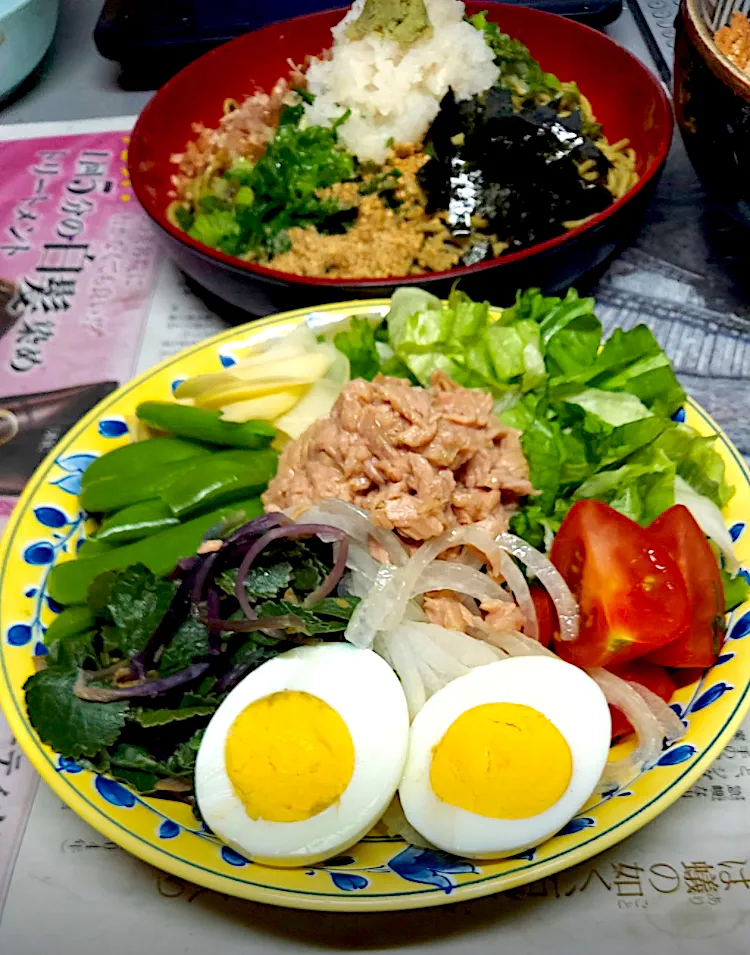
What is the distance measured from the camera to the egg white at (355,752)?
936 millimetres

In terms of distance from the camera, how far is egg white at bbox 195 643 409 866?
3.07 feet

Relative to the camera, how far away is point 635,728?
1.02 meters

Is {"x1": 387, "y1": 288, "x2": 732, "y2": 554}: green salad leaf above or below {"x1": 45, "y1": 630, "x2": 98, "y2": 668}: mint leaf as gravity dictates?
above

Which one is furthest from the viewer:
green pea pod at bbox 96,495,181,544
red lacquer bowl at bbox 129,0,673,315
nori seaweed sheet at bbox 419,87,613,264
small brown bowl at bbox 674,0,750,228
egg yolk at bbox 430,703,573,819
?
nori seaweed sheet at bbox 419,87,613,264

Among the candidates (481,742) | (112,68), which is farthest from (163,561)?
(112,68)

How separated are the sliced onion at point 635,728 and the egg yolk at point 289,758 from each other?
1.15 ft

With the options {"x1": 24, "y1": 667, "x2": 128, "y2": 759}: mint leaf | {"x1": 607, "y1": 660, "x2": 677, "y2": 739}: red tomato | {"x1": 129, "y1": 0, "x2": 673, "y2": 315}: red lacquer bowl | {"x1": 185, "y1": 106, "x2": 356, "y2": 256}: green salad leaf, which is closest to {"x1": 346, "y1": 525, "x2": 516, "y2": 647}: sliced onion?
{"x1": 607, "y1": 660, "x2": 677, "y2": 739}: red tomato

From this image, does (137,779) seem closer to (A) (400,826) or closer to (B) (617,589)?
(A) (400,826)

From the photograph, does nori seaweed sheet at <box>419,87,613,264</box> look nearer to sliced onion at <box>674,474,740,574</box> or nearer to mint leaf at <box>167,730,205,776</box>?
sliced onion at <box>674,474,740,574</box>

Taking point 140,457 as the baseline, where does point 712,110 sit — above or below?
above

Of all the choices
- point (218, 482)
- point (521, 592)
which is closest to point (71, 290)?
point (218, 482)

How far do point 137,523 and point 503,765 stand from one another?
68 centimetres

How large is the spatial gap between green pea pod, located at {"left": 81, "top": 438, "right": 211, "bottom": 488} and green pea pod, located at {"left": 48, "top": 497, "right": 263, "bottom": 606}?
0.15 m

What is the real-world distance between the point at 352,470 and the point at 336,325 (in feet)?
1.44
